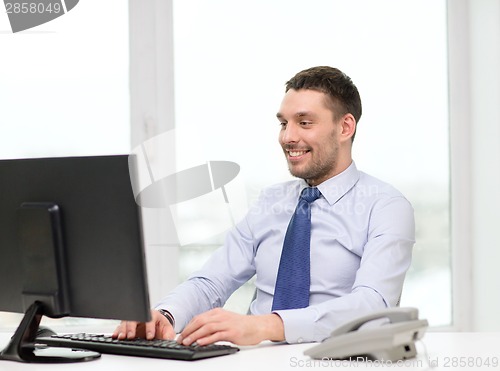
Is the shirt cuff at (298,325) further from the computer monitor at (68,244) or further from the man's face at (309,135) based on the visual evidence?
the man's face at (309,135)

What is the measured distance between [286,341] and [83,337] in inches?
19.3

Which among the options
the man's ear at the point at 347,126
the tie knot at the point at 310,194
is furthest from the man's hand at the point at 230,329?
the man's ear at the point at 347,126

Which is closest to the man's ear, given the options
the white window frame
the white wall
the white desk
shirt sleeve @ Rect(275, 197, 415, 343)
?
shirt sleeve @ Rect(275, 197, 415, 343)

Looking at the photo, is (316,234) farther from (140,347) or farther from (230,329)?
(140,347)

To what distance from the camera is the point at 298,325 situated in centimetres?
165

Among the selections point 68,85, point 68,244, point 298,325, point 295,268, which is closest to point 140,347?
point 68,244

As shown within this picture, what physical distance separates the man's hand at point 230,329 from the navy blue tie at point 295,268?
0.36m

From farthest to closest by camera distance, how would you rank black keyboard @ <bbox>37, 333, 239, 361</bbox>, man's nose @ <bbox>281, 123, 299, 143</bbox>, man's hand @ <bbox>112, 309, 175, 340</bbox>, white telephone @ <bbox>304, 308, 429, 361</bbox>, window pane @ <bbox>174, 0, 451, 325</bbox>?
window pane @ <bbox>174, 0, 451, 325</bbox>, man's nose @ <bbox>281, 123, 299, 143</bbox>, man's hand @ <bbox>112, 309, 175, 340</bbox>, black keyboard @ <bbox>37, 333, 239, 361</bbox>, white telephone @ <bbox>304, 308, 429, 361</bbox>

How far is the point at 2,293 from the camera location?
1558 mm

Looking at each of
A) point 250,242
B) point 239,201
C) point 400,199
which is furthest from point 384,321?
point 239,201

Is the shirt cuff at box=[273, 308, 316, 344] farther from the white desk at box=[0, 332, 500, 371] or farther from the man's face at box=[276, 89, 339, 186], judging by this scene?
the man's face at box=[276, 89, 339, 186]

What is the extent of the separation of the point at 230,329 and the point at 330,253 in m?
0.60

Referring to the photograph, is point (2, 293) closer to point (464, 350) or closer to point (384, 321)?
point (384, 321)

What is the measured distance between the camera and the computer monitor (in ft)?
4.55
